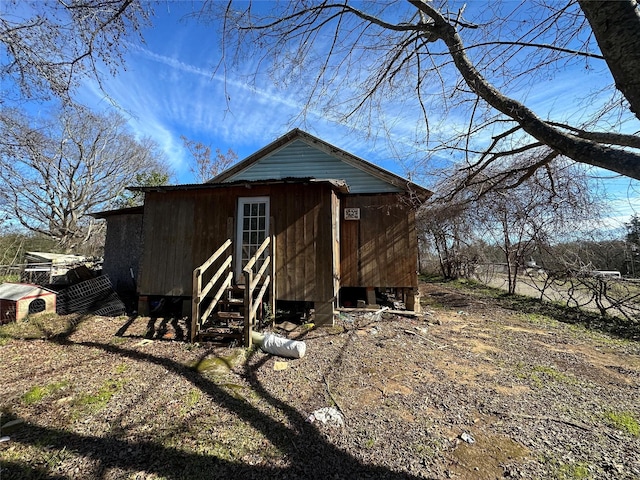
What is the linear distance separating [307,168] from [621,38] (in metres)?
8.76

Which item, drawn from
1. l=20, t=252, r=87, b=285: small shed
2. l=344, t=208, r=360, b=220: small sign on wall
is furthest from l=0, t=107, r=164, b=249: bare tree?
l=344, t=208, r=360, b=220: small sign on wall

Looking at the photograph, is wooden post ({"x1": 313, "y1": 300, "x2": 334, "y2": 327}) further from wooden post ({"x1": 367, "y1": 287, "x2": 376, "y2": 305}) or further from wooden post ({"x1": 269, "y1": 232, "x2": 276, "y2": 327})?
wooden post ({"x1": 367, "y1": 287, "x2": 376, "y2": 305})

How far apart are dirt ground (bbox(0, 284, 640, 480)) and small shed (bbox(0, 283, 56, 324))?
3.84 ft

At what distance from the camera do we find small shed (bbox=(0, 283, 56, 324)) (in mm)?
6012

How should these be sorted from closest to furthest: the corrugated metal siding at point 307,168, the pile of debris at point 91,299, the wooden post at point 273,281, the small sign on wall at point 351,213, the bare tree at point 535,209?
the bare tree at point 535,209 → the wooden post at point 273,281 → the pile of debris at point 91,299 → the small sign on wall at point 351,213 → the corrugated metal siding at point 307,168

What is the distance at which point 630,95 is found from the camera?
144 cm

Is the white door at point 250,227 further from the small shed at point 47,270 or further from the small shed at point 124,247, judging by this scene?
the small shed at point 47,270

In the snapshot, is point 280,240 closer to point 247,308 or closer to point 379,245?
point 247,308

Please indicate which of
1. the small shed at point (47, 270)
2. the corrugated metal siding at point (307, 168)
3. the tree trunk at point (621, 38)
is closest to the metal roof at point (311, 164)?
the corrugated metal siding at point (307, 168)

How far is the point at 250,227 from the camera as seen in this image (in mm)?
6824

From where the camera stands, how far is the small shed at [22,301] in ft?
19.7

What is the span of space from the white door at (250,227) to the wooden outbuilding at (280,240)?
2 centimetres

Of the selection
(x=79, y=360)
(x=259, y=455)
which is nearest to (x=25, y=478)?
(x=259, y=455)

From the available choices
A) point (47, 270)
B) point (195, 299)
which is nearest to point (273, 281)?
point (195, 299)
